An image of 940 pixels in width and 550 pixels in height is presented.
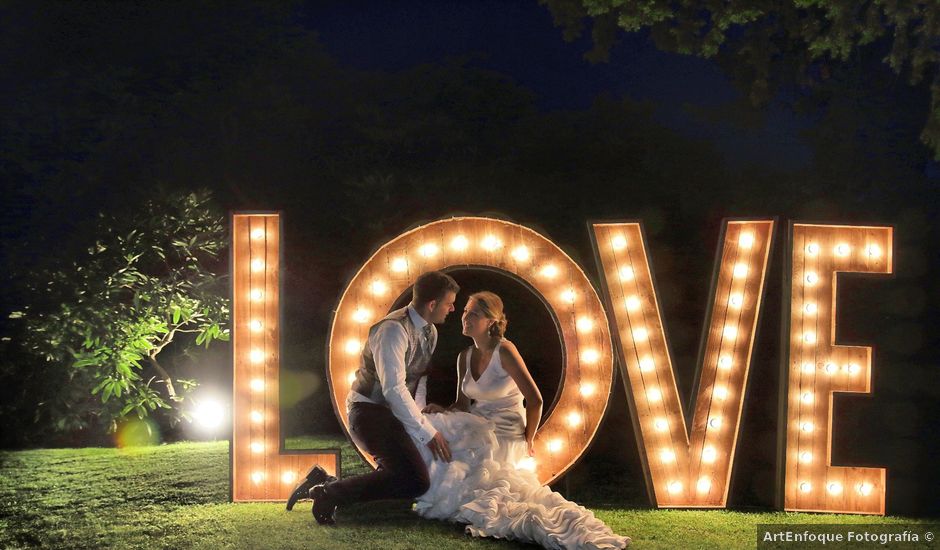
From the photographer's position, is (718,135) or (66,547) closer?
(66,547)

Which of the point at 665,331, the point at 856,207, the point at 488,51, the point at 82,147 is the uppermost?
the point at 488,51

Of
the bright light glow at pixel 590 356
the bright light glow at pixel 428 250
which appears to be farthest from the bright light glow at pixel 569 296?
the bright light glow at pixel 428 250

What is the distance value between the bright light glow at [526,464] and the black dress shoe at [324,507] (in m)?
1.33

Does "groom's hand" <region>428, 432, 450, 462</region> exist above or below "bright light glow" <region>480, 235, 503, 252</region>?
below

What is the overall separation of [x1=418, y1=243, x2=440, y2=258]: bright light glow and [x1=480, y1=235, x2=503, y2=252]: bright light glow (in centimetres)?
36

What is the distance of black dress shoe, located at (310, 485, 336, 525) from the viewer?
704cm

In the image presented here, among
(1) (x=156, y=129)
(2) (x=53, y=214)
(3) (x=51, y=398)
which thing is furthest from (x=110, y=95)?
(3) (x=51, y=398)

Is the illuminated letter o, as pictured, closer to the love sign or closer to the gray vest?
the love sign

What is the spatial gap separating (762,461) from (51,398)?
24.5 ft

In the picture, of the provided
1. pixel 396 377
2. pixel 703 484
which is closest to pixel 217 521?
pixel 396 377

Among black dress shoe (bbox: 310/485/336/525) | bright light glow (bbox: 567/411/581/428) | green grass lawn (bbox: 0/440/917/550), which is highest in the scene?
bright light glow (bbox: 567/411/581/428)

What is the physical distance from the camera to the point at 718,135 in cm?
1864

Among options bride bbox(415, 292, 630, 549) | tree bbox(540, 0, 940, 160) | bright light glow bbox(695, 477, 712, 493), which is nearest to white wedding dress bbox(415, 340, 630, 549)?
bride bbox(415, 292, 630, 549)

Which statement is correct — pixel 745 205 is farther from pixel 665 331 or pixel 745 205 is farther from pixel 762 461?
pixel 665 331
